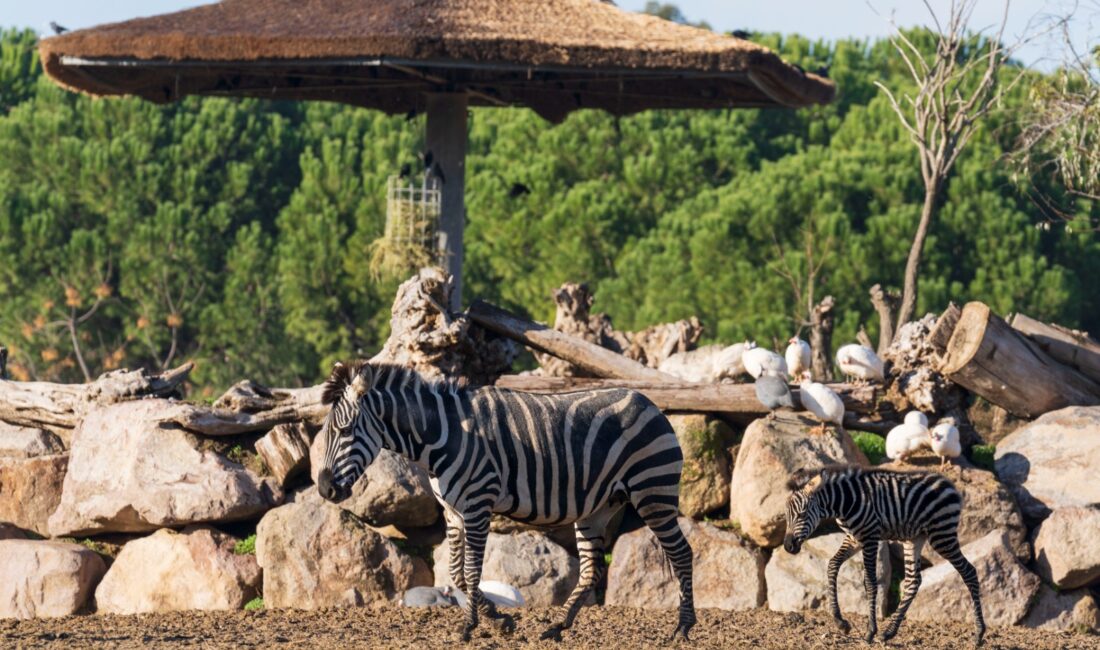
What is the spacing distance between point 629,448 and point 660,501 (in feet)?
1.25

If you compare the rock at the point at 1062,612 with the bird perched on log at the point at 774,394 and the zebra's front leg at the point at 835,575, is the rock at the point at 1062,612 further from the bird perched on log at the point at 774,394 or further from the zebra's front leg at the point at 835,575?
the bird perched on log at the point at 774,394

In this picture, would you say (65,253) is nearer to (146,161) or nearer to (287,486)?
(146,161)

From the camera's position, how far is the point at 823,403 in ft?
41.6

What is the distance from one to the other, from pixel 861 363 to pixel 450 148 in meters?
5.29

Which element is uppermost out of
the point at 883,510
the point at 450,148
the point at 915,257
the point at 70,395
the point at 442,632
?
the point at 450,148

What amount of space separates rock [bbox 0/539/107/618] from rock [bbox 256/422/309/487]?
1692 millimetres

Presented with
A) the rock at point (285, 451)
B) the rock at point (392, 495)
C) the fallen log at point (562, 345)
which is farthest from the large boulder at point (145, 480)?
the fallen log at point (562, 345)

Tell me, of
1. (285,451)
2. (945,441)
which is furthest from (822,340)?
(285,451)

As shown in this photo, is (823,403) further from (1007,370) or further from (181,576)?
(181,576)

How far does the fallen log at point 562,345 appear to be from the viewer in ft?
Result: 44.2

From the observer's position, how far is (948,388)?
1320 cm

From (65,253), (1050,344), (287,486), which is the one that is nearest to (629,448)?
(287,486)

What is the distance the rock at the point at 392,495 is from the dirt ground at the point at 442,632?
0.99 meters

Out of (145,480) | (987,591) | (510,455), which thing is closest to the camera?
(510,455)
